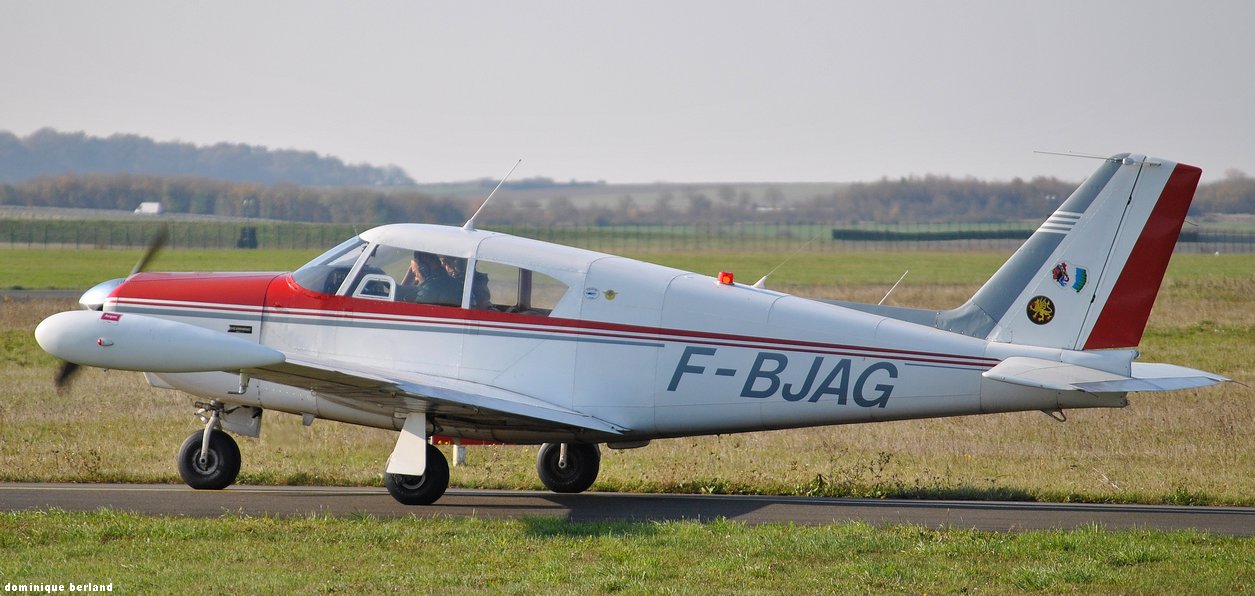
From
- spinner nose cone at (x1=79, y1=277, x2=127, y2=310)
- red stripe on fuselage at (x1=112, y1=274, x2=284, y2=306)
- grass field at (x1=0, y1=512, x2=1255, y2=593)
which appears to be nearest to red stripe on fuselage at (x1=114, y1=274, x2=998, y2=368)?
red stripe on fuselage at (x1=112, y1=274, x2=284, y2=306)

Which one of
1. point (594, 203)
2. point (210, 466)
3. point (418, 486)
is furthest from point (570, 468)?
point (594, 203)

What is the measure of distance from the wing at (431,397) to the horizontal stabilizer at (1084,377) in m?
3.30

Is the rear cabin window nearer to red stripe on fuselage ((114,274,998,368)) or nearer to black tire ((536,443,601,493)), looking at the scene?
red stripe on fuselage ((114,274,998,368))

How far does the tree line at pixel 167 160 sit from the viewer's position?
7144 centimetres

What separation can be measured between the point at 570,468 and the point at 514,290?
6.73 feet

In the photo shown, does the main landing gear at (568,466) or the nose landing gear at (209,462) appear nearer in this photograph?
the nose landing gear at (209,462)

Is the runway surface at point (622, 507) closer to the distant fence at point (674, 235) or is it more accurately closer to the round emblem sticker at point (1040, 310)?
the round emblem sticker at point (1040, 310)

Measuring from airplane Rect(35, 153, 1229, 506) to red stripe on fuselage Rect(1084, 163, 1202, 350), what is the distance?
17 millimetres

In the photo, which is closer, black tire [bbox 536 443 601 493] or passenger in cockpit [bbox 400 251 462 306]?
passenger in cockpit [bbox 400 251 462 306]

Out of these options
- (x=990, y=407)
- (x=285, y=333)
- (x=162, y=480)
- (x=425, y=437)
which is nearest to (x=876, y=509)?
(x=990, y=407)

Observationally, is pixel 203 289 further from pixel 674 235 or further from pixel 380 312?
pixel 674 235

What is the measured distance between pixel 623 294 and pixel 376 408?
7.72ft

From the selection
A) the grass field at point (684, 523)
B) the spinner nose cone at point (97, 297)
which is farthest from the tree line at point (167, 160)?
the spinner nose cone at point (97, 297)

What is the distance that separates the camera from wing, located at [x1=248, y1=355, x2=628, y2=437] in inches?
386
